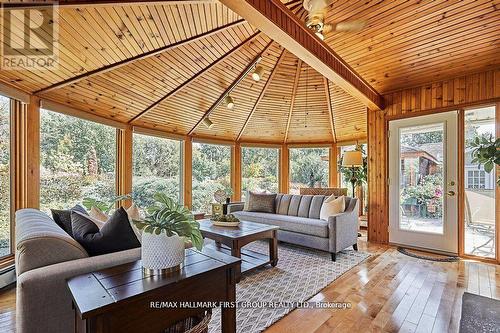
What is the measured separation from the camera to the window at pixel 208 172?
19.5ft

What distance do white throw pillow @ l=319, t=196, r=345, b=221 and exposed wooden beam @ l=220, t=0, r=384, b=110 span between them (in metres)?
1.67

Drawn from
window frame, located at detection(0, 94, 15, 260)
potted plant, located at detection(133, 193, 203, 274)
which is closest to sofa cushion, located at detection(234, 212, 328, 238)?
potted plant, located at detection(133, 193, 203, 274)

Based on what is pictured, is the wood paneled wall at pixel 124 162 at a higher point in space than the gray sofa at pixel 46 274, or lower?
higher

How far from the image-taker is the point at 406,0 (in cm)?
234

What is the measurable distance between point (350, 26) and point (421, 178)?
2863 millimetres

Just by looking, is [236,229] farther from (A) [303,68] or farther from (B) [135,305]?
(A) [303,68]

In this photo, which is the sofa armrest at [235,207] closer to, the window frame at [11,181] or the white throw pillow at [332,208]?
the white throw pillow at [332,208]

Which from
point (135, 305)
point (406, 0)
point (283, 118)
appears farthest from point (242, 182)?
point (135, 305)

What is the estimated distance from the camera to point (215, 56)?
3580 millimetres

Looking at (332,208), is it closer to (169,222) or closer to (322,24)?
(322,24)

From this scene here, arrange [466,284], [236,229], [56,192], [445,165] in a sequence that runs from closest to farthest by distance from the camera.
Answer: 1. [466,284]
2. [236,229]
3. [56,192]
4. [445,165]

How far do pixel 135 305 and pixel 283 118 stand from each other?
527 cm

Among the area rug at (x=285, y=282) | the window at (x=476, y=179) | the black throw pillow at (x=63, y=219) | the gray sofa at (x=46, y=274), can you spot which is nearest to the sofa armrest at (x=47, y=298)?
the gray sofa at (x=46, y=274)

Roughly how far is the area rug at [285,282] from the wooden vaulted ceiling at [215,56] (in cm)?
273
